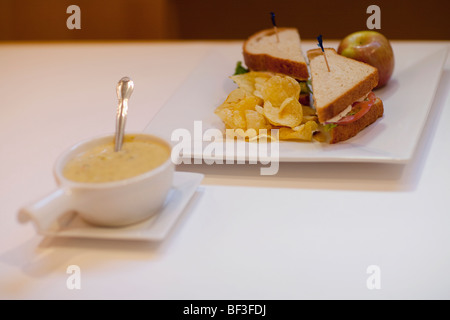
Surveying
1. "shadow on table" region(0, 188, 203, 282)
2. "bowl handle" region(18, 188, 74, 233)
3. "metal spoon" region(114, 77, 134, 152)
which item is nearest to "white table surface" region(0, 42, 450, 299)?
"shadow on table" region(0, 188, 203, 282)

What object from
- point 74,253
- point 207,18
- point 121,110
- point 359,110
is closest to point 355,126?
point 359,110

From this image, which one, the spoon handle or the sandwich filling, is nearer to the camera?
the spoon handle

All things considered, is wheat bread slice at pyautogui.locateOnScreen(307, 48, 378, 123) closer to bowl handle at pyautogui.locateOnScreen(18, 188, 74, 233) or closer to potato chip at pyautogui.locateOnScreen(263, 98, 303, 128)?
potato chip at pyautogui.locateOnScreen(263, 98, 303, 128)

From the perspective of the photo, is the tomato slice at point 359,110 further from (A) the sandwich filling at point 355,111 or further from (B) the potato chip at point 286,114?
(B) the potato chip at point 286,114

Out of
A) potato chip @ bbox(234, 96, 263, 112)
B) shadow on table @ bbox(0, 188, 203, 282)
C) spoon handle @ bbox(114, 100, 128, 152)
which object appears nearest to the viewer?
shadow on table @ bbox(0, 188, 203, 282)

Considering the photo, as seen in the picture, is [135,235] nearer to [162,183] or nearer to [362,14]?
[162,183]

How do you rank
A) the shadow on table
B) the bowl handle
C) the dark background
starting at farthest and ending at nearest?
the dark background, the shadow on table, the bowl handle

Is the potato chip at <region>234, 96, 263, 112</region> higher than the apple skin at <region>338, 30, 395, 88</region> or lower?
lower
